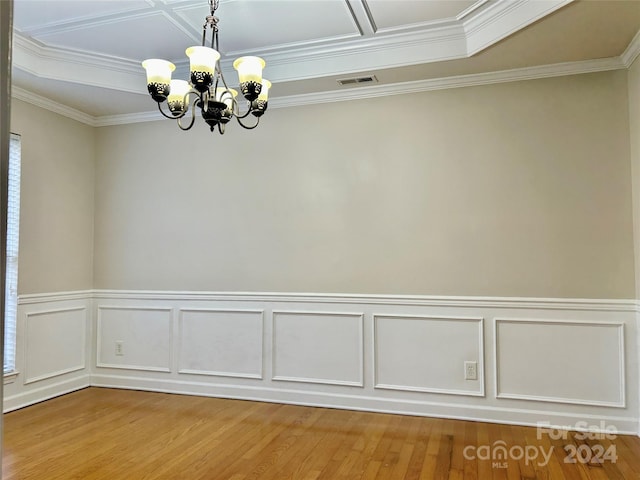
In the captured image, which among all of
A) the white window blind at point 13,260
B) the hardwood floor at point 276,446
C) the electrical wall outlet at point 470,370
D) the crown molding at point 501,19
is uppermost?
the crown molding at point 501,19

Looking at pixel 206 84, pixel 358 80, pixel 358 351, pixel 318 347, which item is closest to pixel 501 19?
pixel 358 80

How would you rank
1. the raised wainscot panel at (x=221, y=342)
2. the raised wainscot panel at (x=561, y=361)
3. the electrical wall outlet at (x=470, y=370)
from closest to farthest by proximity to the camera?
the raised wainscot panel at (x=561, y=361) < the electrical wall outlet at (x=470, y=370) < the raised wainscot panel at (x=221, y=342)

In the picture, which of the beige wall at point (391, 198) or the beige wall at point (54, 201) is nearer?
the beige wall at point (391, 198)

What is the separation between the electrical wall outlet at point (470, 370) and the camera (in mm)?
3301

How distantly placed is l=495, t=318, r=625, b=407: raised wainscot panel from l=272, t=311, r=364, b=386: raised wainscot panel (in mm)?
1068

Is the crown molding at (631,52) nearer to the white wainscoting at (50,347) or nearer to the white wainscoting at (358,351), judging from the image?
the white wainscoting at (358,351)

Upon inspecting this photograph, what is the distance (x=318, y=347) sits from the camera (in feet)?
12.0

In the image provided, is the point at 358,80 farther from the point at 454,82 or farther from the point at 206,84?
the point at 206,84

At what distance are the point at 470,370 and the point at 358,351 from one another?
0.85 meters

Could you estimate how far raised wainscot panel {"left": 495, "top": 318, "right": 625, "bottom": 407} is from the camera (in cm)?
306

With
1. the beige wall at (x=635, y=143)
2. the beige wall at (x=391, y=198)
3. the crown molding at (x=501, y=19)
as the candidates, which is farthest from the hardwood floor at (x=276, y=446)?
the crown molding at (x=501, y=19)

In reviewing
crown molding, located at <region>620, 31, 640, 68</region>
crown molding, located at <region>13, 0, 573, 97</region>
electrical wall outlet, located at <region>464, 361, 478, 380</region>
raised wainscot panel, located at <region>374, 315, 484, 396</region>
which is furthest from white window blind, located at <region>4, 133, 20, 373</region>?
crown molding, located at <region>620, 31, 640, 68</region>

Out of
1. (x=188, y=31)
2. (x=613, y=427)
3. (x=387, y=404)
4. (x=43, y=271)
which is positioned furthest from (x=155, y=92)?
(x=613, y=427)

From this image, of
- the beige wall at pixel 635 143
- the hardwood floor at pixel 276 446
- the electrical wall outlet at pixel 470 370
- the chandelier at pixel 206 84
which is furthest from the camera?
the electrical wall outlet at pixel 470 370
